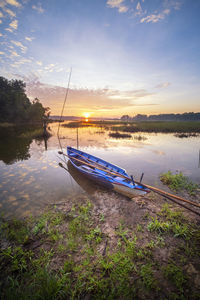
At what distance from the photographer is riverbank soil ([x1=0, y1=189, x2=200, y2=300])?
2.61m

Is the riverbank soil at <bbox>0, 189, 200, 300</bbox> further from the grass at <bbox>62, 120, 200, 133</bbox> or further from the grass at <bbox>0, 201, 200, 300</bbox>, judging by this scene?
the grass at <bbox>62, 120, 200, 133</bbox>

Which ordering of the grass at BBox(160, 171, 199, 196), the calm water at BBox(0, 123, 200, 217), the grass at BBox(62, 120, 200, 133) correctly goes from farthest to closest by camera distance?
the grass at BBox(62, 120, 200, 133) < the grass at BBox(160, 171, 199, 196) < the calm water at BBox(0, 123, 200, 217)

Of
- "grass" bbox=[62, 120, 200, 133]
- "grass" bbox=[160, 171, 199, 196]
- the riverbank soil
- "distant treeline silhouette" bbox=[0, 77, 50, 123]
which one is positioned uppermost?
"distant treeline silhouette" bbox=[0, 77, 50, 123]

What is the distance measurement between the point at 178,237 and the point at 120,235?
1.99m

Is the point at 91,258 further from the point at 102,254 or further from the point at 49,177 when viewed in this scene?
the point at 49,177

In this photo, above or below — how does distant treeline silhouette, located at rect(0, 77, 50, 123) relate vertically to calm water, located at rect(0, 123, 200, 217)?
above

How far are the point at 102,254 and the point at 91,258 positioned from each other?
34 cm

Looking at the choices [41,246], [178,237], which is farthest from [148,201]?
[41,246]

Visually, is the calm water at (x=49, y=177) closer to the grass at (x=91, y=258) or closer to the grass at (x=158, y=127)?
the grass at (x=91, y=258)

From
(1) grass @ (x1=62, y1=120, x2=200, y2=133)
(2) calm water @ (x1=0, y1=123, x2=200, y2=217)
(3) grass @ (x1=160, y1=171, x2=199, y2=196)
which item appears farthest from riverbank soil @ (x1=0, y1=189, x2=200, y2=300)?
(1) grass @ (x1=62, y1=120, x2=200, y2=133)

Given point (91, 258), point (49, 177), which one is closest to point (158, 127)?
point (49, 177)

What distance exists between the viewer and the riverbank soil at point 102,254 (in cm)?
261

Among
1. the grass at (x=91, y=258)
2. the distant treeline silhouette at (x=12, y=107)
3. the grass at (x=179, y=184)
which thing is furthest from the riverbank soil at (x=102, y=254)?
the distant treeline silhouette at (x=12, y=107)

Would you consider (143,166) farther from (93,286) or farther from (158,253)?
(93,286)
